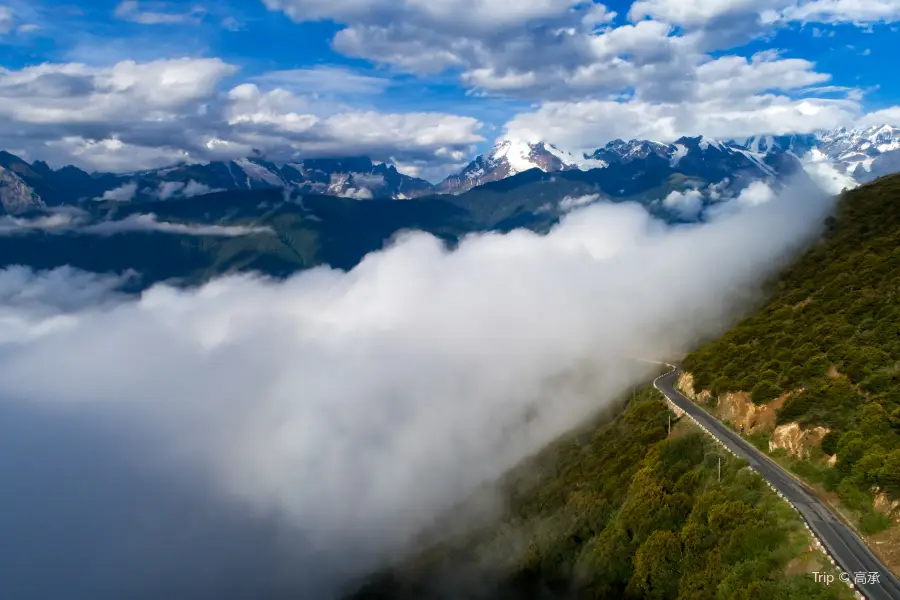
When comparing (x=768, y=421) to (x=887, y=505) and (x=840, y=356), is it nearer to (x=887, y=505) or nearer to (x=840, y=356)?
(x=840, y=356)

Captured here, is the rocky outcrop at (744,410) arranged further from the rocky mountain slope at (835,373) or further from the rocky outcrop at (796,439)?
the rocky outcrop at (796,439)

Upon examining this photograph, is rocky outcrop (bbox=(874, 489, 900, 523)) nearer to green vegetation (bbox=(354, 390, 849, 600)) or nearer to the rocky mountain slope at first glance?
the rocky mountain slope

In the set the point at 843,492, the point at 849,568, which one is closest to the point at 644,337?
the point at 843,492

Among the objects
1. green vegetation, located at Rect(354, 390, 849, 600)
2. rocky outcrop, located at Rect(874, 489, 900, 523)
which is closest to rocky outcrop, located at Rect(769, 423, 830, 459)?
green vegetation, located at Rect(354, 390, 849, 600)

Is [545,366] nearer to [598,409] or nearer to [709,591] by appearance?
[598,409]

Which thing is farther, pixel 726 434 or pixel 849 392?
pixel 726 434

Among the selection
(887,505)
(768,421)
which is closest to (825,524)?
(887,505)
